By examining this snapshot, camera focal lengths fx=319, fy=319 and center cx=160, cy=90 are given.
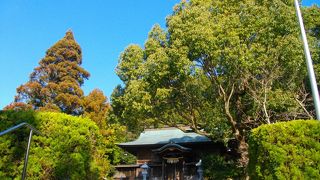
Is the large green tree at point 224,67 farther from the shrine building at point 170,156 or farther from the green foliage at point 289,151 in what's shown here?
the shrine building at point 170,156

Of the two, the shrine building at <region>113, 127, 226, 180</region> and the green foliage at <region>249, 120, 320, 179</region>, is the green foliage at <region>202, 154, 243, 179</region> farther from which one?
the green foliage at <region>249, 120, 320, 179</region>

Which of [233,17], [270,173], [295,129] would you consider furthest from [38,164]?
[233,17]

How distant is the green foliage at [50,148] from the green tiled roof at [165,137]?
13.7m

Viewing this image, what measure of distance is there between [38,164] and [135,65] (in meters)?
9.99

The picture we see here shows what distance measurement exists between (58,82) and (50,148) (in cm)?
2467

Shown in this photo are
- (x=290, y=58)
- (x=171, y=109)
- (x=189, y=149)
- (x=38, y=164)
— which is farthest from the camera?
(x=189, y=149)

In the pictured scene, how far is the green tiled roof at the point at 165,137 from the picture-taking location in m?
23.5

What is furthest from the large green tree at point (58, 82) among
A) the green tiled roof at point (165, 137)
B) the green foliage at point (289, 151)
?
the green foliage at point (289, 151)

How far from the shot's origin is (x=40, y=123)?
9.67 meters

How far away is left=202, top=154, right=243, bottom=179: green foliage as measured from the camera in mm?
19466

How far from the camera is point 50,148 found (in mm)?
9422

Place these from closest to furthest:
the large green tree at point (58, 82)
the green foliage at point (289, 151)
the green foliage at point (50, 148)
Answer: the green foliage at point (289, 151) → the green foliage at point (50, 148) → the large green tree at point (58, 82)

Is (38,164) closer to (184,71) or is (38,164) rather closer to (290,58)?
(184,71)

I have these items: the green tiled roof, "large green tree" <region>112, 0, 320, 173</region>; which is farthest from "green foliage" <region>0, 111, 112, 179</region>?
the green tiled roof
